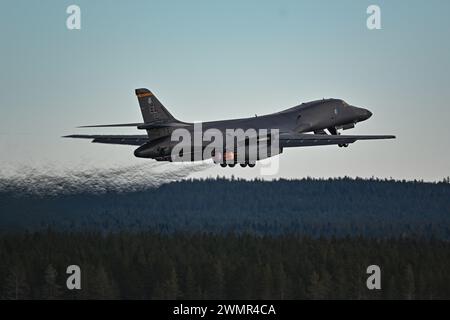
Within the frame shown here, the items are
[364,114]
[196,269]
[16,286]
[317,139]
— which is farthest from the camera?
[196,269]

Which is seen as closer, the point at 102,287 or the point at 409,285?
the point at 102,287

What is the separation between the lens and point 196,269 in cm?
11188

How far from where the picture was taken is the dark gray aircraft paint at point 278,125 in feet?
204

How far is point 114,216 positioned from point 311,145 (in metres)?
52.8

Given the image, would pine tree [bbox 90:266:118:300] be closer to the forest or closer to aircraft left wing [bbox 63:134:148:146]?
the forest

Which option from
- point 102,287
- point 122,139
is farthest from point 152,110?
point 102,287

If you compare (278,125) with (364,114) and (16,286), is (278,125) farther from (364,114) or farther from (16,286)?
(16,286)

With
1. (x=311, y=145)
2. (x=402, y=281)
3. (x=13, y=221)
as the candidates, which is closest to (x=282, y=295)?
(x=402, y=281)

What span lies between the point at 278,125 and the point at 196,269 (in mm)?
43790

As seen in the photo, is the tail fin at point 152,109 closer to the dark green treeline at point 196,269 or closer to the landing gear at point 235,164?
the landing gear at point 235,164

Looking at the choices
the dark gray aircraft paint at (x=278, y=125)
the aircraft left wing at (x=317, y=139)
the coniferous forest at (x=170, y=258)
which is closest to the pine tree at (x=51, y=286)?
the coniferous forest at (x=170, y=258)

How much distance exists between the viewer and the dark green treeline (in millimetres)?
104812

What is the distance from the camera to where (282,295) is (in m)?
106
